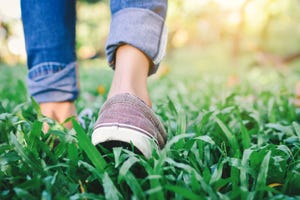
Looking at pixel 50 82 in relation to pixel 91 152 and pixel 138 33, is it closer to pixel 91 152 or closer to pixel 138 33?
pixel 138 33

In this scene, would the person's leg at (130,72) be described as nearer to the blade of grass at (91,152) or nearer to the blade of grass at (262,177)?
the blade of grass at (91,152)

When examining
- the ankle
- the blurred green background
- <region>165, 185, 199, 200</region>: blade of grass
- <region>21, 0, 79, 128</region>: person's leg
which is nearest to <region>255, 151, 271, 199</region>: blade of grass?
<region>165, 185, 199, 200</region>: blade of grass

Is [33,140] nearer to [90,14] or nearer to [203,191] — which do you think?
[203,191]

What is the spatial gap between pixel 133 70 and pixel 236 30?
21.1 ft

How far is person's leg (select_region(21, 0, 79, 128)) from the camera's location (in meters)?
1.22

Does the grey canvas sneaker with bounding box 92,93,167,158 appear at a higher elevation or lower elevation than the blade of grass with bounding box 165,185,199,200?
higher

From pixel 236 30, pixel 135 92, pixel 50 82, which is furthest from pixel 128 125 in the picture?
pixel 236 30

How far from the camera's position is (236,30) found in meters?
7.16

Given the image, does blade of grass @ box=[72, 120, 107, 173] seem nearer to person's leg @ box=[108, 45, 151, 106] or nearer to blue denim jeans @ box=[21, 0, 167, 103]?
person's leg @ box=[108, 45, 151, 106]

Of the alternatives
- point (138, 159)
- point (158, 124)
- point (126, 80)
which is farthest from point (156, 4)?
point (138, 159)

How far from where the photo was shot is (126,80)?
41.6 inches

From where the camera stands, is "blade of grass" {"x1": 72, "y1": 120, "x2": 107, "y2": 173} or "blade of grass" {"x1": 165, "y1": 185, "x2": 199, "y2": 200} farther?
"blade of grass" {"x1": 72, "y1": 120, "x2": 107, "y2": 173}

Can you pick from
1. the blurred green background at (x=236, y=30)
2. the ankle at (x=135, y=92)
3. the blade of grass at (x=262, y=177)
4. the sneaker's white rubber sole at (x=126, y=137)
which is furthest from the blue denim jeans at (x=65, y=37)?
the blurred green background at (x=236, y=30)

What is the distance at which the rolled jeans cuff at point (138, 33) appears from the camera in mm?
1086
